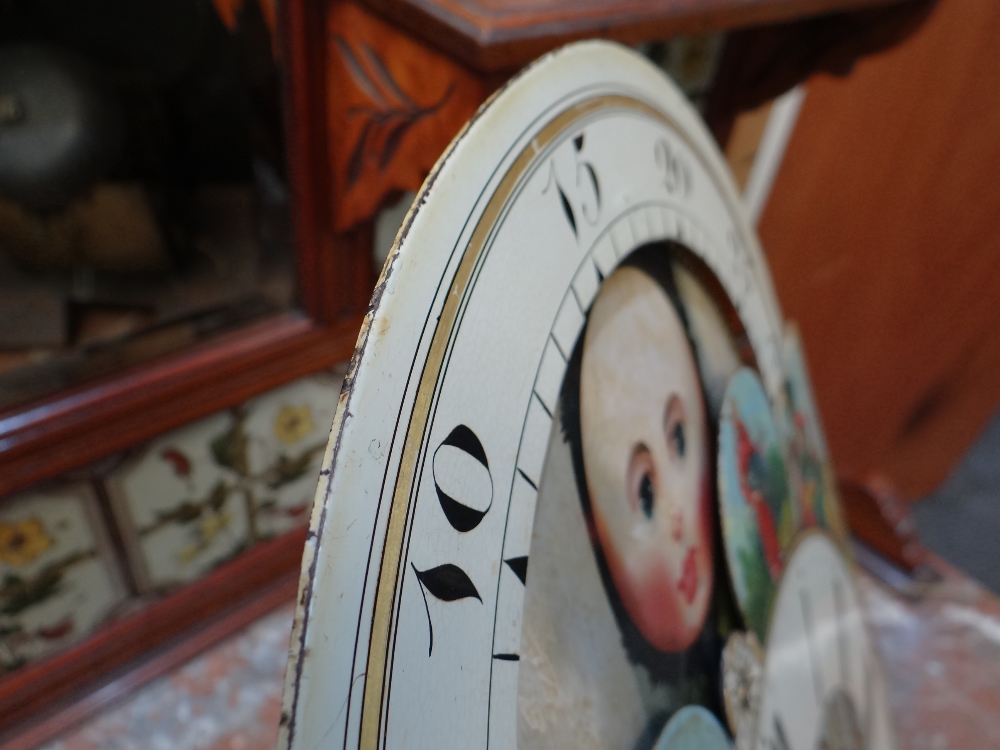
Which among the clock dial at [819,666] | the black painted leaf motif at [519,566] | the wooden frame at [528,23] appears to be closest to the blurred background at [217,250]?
the wooden frame at [528,23]

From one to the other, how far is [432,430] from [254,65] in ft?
1.35

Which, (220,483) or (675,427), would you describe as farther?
(220,483)

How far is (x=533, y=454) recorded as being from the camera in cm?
26

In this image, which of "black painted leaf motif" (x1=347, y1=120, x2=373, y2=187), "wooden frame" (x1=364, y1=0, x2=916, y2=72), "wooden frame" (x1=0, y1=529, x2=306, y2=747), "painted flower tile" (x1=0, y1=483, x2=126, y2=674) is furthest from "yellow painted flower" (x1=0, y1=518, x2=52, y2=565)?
"wooden frame" (x1=364, y1=0, x2=916, y2=72)

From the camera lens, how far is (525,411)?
25cm

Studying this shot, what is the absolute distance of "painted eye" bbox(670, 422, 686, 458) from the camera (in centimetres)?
37

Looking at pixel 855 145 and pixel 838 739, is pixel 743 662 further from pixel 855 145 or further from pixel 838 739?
pixel 855 145

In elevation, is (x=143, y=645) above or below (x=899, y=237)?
below

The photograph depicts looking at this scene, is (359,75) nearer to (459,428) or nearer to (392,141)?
(392,141)

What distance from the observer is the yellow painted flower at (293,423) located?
69 centimetres

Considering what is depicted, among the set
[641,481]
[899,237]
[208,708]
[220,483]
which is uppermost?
[899,237]

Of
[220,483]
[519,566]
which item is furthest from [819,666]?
[220,483]

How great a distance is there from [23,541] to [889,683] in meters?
0.92

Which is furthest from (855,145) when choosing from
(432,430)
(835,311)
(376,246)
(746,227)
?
(432,430)
